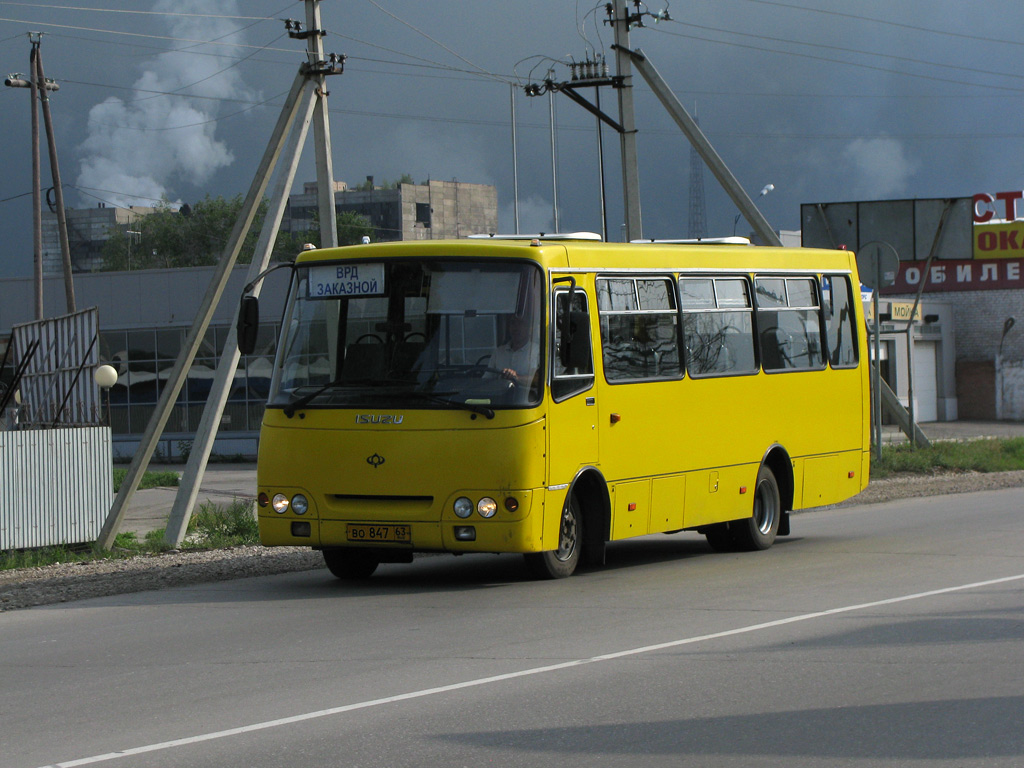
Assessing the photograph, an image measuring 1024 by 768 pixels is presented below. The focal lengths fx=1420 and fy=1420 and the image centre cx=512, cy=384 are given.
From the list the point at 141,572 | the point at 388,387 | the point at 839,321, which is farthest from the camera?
the point at 839,321

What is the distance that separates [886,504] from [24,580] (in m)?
12.6

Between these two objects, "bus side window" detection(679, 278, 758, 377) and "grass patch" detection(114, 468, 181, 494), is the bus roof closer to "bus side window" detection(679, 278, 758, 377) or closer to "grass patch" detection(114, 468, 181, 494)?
"bus side window" detection(679, 278, 758, 377)

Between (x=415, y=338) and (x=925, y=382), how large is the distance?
44970 mm

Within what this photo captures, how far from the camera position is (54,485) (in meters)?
17.0

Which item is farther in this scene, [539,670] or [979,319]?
[979,319]

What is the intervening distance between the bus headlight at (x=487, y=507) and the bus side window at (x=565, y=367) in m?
1.03

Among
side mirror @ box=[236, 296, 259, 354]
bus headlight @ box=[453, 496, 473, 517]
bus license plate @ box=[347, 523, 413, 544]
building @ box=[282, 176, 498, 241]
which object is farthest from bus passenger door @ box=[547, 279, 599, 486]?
building @ box=[282, 176, 498, 241]

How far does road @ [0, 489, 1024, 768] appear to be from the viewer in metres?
6.18

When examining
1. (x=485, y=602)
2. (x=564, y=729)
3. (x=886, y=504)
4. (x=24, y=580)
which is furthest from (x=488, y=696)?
(x=886, y=504)

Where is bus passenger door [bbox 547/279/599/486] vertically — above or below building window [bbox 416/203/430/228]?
below

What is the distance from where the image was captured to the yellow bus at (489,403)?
36.2 ft

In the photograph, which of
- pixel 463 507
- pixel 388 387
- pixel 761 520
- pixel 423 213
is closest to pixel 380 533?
pixel 463 507

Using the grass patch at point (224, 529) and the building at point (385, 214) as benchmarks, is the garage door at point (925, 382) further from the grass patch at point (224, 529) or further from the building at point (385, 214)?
the building at point (385, 214)

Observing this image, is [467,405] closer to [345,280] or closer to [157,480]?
[345,280]
